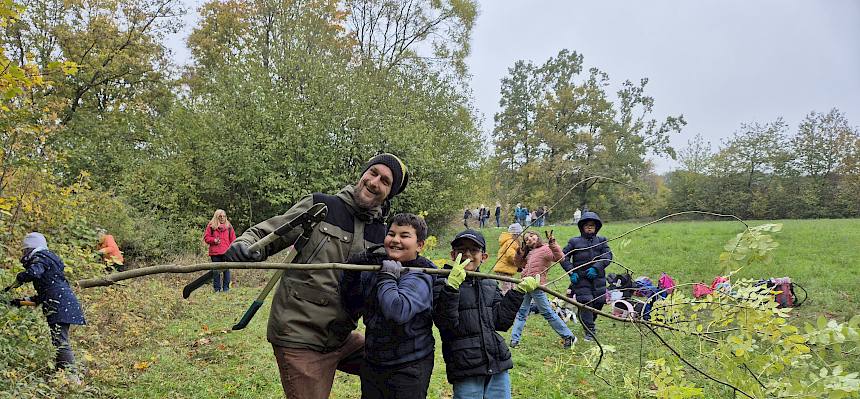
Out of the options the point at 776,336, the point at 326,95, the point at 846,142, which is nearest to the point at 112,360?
the point at 776,336

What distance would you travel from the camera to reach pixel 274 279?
2465 millimetres

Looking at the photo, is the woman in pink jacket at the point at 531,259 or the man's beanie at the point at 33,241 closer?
the man's beanie at the point at 33,241

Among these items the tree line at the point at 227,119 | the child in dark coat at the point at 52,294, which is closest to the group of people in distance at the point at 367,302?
the child in dark coat at the point at 52,294

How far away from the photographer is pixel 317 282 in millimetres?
2346

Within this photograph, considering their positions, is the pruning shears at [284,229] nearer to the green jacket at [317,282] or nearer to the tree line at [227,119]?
the green jacket at [317,282]

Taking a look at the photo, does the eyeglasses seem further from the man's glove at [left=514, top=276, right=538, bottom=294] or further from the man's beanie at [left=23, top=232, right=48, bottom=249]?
the man's beanie at [left=23, top=232, right=48, bottom=249]

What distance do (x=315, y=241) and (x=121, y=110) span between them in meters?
18.6

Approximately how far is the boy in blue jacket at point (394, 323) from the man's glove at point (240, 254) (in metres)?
0.51

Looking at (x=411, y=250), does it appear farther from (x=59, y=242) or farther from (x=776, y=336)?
(x=59, y=242)

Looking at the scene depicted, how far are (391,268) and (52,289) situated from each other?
13.0 ft

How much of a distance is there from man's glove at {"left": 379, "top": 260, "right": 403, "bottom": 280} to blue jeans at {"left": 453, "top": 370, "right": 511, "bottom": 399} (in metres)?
1.13

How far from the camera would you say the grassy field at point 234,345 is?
15.3 feet

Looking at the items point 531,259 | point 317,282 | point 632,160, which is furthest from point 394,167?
point 632,160

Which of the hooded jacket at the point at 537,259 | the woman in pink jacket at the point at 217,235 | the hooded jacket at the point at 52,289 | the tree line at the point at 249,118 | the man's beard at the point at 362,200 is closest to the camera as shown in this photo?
the man's beard at the point at 362,200
